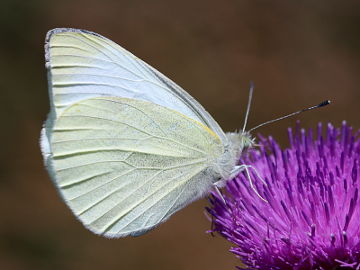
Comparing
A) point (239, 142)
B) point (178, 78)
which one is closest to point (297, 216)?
point (239, 142)

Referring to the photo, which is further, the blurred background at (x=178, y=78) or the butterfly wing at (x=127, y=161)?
the blurred background at (x=178, y=78)

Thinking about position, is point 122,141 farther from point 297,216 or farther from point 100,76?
point 297,216

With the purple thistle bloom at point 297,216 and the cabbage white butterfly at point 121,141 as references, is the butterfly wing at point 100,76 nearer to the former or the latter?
the cabbage white butterfly at point 121,141

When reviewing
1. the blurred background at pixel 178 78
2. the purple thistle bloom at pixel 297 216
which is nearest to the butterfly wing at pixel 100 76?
the purple thistle bloom at pixel 297 216

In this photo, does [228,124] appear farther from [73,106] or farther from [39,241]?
[73,106]

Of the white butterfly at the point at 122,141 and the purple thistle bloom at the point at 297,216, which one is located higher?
the white butterfly at the point at 122,141

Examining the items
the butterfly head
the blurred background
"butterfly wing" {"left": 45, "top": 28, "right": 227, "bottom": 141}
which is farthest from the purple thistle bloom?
the blurred background
